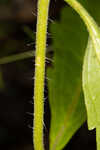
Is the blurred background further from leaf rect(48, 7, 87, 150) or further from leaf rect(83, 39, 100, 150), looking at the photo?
leaf rect(83, 39, 100, 150)

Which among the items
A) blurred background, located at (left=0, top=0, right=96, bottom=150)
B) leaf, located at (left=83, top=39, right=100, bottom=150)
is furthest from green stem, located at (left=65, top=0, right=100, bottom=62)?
blurred background, located at (left=0, top=0, right=96, bottom=150)

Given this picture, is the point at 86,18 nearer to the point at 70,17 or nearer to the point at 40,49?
the point at 40,49

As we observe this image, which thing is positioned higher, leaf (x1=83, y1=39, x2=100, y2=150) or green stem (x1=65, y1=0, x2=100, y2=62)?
green stem (x1=65, y1=0, x2=100, y2=62)

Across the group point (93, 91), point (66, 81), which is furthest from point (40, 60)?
point (66, 81)

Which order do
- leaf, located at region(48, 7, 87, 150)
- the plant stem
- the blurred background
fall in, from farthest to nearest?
the blurred background → leaf, located at region(48, 7, 87, 150) → the plant stem

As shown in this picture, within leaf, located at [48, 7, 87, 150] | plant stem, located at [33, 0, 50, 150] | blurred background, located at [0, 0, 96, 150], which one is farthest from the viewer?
blurred background, located at [0, 0, 96, 150]

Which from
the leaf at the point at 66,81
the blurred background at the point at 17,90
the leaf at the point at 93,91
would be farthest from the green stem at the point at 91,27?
the blurred background at the point at 17,90

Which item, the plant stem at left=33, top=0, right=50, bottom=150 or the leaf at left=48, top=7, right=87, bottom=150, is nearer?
the plant stem at left=33, top=0, right=50, bottom=150

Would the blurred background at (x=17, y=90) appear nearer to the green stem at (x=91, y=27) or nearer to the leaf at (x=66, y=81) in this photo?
the leaf at (x=66, y=81)
